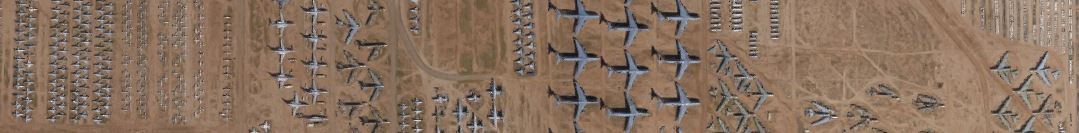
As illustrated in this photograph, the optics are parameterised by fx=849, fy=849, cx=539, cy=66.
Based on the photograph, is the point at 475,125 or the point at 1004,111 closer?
the point at 475,125

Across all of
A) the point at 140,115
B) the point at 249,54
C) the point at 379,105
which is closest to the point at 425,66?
the point at 379,105

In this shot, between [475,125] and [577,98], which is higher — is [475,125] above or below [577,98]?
below

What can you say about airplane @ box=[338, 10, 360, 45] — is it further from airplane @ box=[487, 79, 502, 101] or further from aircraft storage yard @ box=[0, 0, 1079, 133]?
airplane @ box=[487, 79, 502, 101]

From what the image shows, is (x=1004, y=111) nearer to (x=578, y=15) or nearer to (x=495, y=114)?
(x=578, y=15)

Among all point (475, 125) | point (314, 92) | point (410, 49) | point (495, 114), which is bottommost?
point (475, 125)

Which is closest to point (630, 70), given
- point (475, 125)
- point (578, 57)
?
point (578, 57)

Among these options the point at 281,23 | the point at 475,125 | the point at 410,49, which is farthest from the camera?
the point at 475,125

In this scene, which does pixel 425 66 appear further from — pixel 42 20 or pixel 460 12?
pixel 42 20

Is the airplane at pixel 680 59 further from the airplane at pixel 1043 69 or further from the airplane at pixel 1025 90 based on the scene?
the airplane at pixel 1043 69
